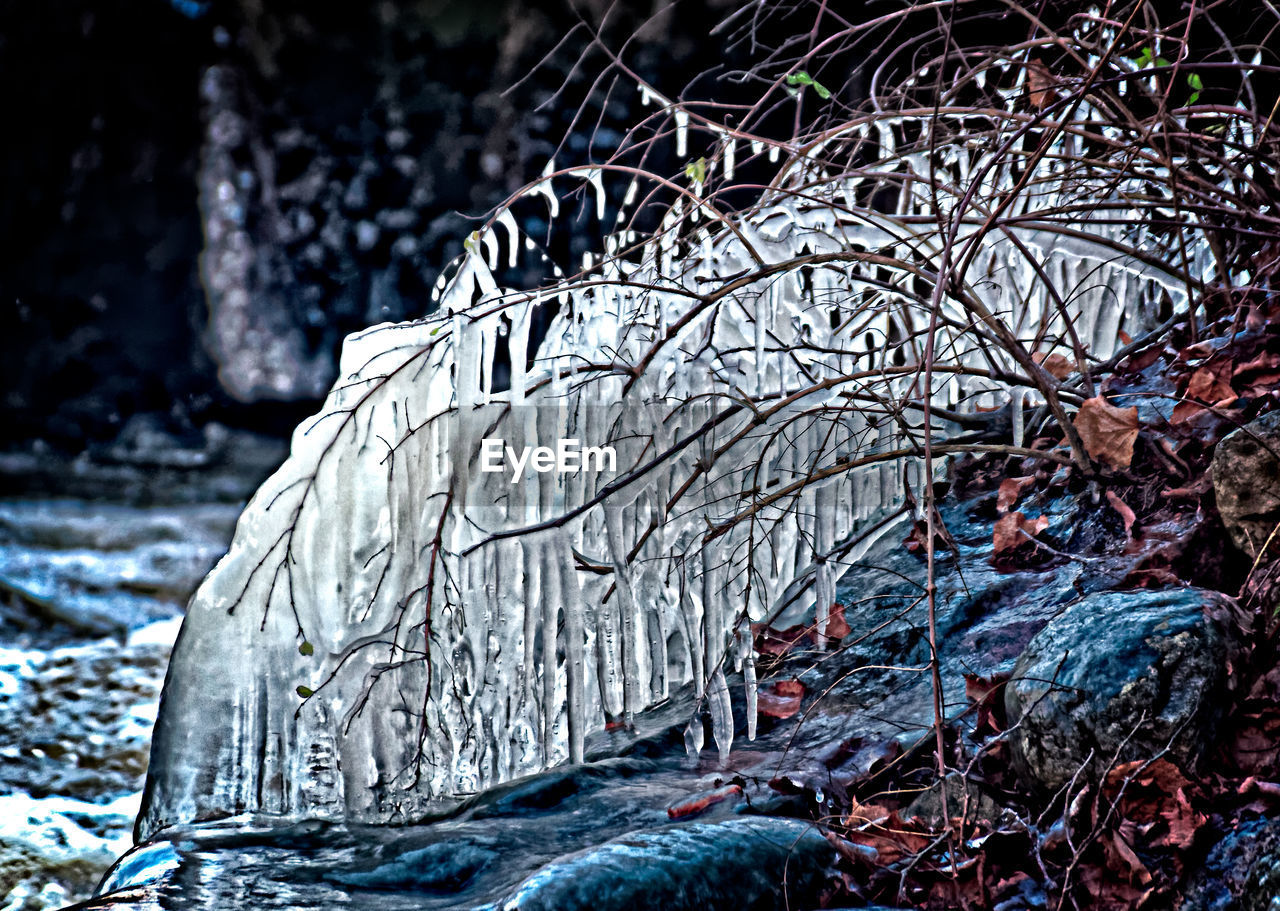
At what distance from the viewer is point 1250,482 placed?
→ 183 centimetres

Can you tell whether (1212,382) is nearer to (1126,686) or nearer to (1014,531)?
(1014,531)

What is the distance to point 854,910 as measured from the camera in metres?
1.58

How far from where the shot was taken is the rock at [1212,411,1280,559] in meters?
1.80

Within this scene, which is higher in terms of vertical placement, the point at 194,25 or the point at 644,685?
the point at 194,25

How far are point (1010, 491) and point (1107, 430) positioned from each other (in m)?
0.61

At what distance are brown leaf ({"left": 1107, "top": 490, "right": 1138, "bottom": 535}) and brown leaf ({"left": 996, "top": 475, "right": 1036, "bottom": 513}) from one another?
0.44 m

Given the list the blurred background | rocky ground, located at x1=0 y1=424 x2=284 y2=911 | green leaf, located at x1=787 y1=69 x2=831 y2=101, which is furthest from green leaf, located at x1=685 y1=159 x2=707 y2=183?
the blurred background

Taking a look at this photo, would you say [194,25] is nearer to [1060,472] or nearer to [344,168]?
[344,168]

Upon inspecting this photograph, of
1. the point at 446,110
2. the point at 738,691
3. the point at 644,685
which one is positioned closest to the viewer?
the point at 644,685

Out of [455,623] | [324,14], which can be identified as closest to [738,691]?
[455,623]

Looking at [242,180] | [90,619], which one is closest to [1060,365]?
[90,619]

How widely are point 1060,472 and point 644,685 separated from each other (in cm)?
140

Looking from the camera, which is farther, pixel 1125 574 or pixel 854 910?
pixel 1125 574

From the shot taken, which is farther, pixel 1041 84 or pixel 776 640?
pixel 776 640
